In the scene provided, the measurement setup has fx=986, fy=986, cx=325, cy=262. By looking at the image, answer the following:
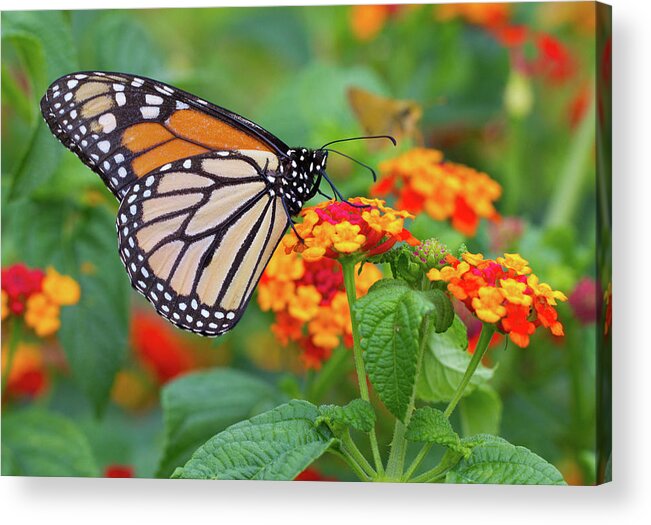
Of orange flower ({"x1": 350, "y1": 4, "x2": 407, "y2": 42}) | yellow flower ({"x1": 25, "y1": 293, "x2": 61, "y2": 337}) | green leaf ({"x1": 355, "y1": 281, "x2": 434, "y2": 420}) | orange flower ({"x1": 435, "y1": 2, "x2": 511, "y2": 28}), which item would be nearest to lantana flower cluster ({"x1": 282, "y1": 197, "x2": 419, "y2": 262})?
green leaf ({"x1": 355, "y1": 281, "x2": 434, "y2": 420})

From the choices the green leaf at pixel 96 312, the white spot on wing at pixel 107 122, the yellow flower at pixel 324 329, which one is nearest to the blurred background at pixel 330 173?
the green leaf at pixel 96 312

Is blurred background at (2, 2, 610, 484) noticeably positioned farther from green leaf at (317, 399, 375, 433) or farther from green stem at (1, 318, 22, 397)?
green leaf at (317, 399, 375, 433)

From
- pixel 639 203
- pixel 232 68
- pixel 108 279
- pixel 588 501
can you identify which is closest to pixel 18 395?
pixel 108 279

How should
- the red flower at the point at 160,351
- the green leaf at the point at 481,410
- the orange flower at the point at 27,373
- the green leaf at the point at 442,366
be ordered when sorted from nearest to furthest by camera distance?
the green leaf at the point at 442,366 < the green leaf at the point at 481,410 < the orange flower at the point at 27,373 < the red flower at the point at 160,351

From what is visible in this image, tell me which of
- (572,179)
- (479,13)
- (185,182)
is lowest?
(185,182)

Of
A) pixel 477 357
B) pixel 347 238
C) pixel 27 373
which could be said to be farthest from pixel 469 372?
pixel 27 373

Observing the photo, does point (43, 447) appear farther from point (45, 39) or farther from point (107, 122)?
point (45, 39)

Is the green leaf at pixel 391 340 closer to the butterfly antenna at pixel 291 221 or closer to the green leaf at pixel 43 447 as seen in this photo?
the butterfly antenna at pixel 291 221
